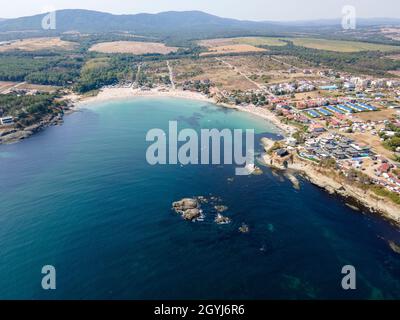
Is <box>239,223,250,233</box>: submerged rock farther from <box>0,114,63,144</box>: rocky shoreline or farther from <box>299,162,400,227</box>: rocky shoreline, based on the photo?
<box>0,114,63,144</box>: rocky shoreline

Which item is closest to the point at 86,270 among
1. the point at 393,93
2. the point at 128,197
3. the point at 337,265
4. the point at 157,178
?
the point at 128,197

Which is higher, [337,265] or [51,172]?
[51,172]

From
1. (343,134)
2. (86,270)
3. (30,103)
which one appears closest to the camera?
(86,270)

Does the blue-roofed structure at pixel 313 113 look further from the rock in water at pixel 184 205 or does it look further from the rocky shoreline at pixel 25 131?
the rocky shoreline at pixel 25 131

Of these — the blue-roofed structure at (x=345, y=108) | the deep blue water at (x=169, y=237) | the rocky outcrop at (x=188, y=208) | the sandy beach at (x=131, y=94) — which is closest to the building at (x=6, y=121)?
the deep blue water at (x=169, y=237)

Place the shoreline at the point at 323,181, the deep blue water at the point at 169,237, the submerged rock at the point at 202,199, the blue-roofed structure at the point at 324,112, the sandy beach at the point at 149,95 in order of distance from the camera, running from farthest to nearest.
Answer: the sandy beach at the point at 149,95 → the blue-roofed structure at the point at 324,112 → the submerged rock at the point at 202,199 → the shoreline at the point at 323,181 → the deep blue water at the point at 169,237

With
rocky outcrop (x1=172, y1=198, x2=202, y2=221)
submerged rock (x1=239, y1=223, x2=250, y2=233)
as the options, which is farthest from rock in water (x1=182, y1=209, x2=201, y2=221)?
submerged rock (x1=239, y1=223, x2=250, y2=233)

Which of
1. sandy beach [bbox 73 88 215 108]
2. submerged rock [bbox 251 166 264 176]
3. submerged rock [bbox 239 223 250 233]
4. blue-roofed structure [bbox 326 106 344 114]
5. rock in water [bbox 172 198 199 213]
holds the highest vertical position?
sandy beach [bbox 73 88 215 108]

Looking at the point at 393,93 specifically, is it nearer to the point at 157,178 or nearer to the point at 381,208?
the point at 381,208
